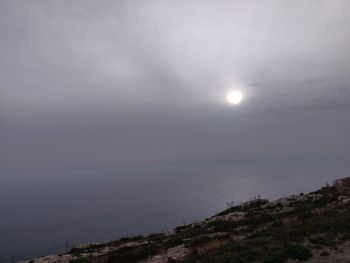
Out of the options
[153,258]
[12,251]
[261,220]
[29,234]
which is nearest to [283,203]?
[261,220]

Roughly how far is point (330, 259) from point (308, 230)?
5237mm

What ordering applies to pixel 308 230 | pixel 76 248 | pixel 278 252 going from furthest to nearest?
pixel 76 248 < pixel 308 230 < pixel 278 252

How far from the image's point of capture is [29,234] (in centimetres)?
16950

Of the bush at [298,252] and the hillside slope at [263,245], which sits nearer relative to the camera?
the bush at [298,252]

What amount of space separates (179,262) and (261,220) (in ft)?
47.2

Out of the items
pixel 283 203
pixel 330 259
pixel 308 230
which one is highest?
pixel 283 203

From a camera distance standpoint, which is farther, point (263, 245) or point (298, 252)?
point (263, 245)

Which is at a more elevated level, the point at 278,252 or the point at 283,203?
the point at 283,203

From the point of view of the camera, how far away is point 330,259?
1555cm

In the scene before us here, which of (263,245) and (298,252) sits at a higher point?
(263,245)

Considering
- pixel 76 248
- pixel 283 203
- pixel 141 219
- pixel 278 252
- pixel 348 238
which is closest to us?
pixel 278 252

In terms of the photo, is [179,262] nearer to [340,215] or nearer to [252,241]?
[252,241]

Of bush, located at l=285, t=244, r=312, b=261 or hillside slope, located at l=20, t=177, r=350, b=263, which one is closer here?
bush, located at l=285, t=244, r=312, b=261

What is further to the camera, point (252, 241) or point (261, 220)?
point (261, 220)
